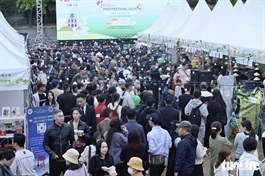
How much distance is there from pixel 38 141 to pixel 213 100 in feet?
12.4

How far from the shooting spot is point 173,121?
9.45 m

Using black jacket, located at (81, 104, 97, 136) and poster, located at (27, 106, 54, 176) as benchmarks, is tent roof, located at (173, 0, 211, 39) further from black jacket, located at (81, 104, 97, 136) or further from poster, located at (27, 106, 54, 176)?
poster, located at (27, 106, 54, 176)

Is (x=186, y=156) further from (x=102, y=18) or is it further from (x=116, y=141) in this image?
(x=102, y=18)

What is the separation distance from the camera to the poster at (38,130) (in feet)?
32.7

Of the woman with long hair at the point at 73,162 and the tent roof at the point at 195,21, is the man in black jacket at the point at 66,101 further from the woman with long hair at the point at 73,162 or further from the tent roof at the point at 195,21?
the tent roof at the point at 195,21

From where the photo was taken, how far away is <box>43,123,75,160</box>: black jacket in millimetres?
8656

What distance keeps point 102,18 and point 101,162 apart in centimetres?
2997

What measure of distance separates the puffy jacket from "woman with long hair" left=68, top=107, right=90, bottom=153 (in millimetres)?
1870

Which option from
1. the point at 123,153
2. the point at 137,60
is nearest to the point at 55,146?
the point at 123,153

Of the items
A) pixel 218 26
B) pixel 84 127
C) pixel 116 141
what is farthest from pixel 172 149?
pixel 218 26

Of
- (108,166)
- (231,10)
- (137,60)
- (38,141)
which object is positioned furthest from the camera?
(137,60)

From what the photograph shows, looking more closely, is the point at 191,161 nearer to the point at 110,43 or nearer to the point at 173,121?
the point at 173,121

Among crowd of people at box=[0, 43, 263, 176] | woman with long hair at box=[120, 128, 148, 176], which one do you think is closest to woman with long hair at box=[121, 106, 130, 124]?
crowd of people at box=[0, 43, 263, 176]

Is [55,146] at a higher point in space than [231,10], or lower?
lower
